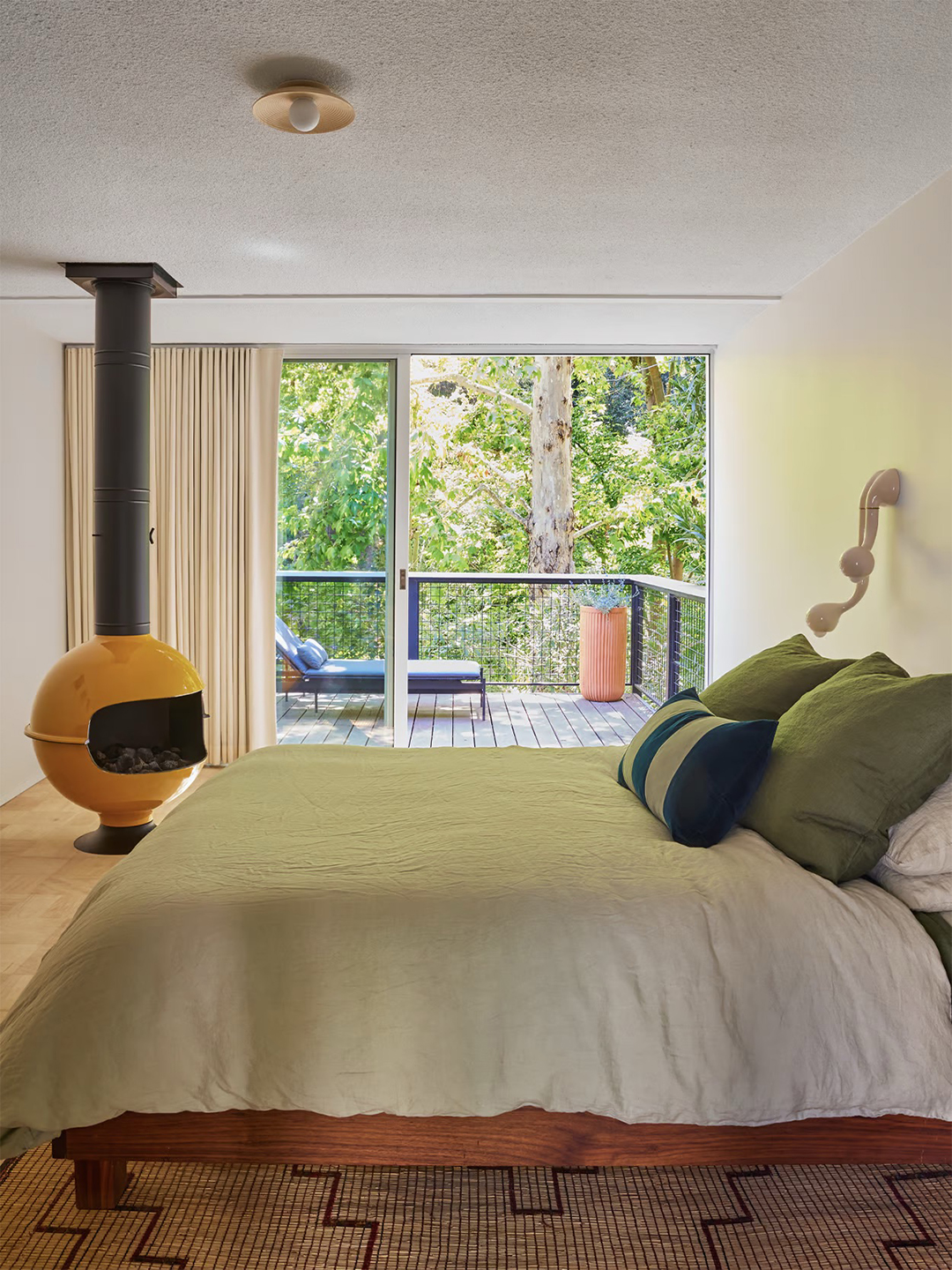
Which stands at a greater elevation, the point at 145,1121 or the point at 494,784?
the point at 494,784

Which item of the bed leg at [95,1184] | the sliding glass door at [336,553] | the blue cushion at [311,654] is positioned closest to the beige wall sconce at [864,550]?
the bed leg at [95,1184]

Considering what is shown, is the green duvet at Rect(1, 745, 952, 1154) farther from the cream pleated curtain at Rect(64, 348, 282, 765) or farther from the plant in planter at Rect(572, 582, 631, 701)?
the plant in planter at Rect(572, 582, 631, 701)

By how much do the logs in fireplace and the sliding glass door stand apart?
1.41 meters

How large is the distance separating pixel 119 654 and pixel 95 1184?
2459 millimetres

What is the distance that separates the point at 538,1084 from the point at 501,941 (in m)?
0.26

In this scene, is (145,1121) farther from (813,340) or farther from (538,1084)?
(813,340)

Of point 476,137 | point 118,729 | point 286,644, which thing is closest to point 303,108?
point 476,137

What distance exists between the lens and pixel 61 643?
555 cm

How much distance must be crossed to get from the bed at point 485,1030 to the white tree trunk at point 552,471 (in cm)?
812

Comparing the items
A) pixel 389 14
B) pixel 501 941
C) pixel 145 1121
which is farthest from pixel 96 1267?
pixel 389 14

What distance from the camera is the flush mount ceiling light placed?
2.41m

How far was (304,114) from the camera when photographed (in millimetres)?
2461

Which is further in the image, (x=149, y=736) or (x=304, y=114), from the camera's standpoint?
(x=149, y=736)

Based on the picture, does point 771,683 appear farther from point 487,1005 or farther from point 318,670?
point 318,670
